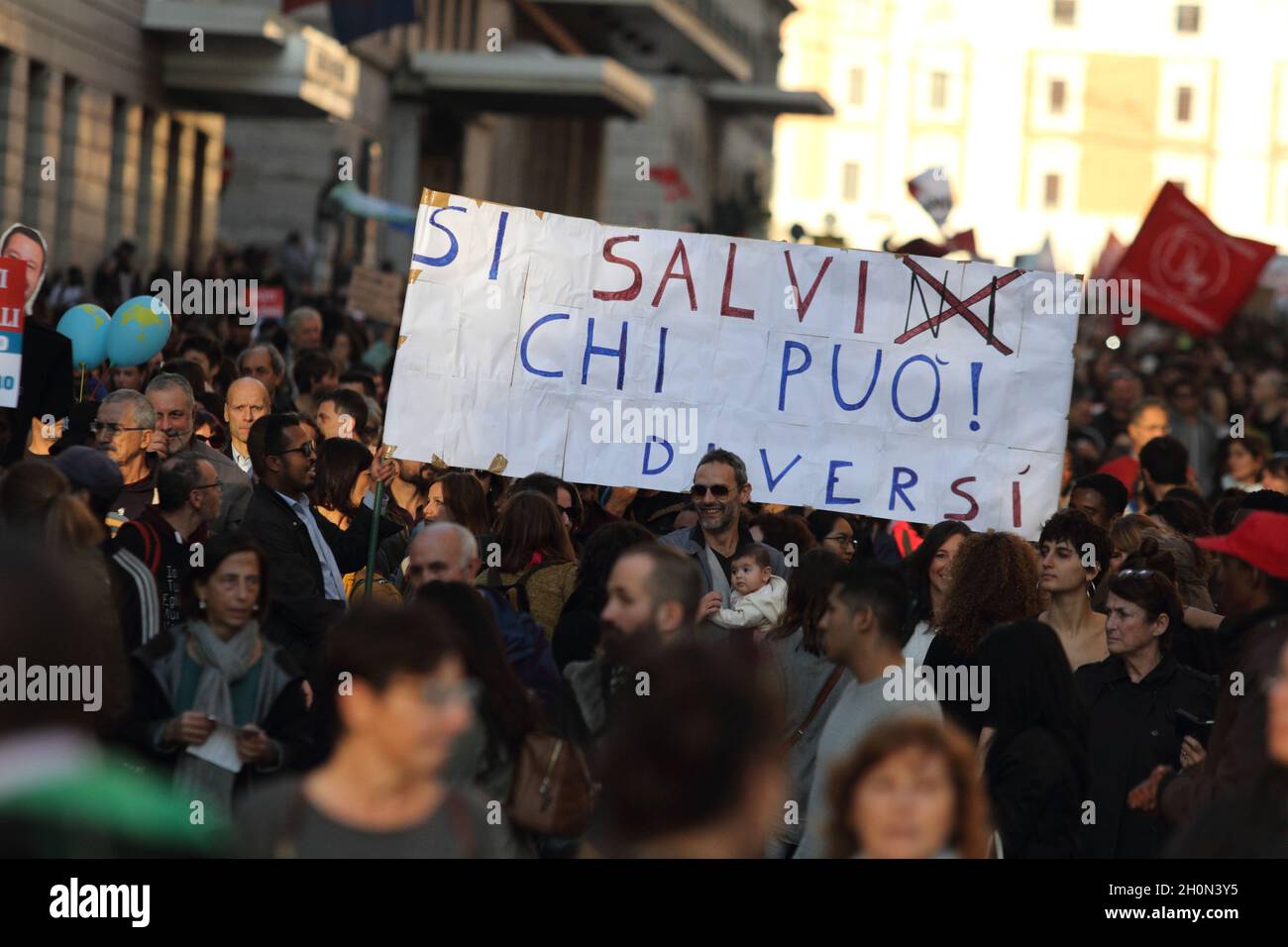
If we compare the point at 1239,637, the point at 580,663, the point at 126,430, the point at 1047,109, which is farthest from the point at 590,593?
the point at 1047,109

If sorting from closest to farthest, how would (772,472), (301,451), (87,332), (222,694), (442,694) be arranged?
(442,694)
(222,694)
(301,451)
(772,472)
(87,332)

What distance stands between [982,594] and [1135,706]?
0.56 meters

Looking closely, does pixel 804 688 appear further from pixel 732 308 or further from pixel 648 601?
pixel 732 308

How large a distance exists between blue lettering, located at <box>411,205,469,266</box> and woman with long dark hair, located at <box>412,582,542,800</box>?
344 cm

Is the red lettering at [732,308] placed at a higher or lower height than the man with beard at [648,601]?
higher

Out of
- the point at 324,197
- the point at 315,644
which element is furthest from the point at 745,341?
the point at 324,197

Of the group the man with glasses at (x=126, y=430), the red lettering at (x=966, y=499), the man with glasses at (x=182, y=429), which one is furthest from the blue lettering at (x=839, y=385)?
the man with glasses at (x=126, y=430)

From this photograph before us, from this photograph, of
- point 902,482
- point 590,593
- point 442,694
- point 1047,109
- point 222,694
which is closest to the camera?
point 442,694

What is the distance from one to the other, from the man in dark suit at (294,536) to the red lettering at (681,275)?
147 cm

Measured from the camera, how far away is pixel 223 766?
6.28 m

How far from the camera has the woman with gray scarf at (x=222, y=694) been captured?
6242mm

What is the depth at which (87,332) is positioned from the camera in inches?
427

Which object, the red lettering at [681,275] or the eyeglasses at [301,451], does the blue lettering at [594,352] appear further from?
the eyeglasses at [301,451]
